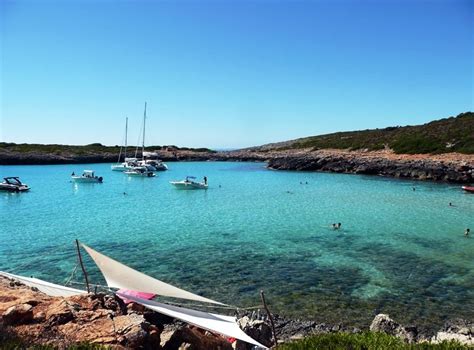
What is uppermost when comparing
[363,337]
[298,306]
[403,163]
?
[403,163]

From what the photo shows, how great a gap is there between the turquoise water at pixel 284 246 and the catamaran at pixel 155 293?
3.99 metres

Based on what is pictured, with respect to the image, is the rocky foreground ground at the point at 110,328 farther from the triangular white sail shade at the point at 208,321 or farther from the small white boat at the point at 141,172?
the small white boat at the point at 141,172

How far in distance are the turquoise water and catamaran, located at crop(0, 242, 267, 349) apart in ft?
13.1

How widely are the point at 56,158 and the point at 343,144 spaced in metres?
83.6

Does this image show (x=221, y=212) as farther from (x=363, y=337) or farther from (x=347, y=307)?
(x=363, y=337)

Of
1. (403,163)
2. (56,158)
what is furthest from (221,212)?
(56,158)

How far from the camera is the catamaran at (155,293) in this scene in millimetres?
10573

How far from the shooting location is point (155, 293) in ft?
38.9

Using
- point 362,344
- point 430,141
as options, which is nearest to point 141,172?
point 430,141

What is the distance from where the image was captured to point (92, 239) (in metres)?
26.2

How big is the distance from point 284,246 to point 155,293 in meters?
13.5

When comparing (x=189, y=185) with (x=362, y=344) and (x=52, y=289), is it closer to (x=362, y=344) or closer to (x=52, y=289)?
(x=52, y=289)

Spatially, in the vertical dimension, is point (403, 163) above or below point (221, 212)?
above

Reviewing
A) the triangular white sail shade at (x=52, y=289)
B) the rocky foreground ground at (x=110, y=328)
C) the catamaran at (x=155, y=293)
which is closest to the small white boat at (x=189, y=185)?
the triangular white sail shade at (x=52, y=289)
